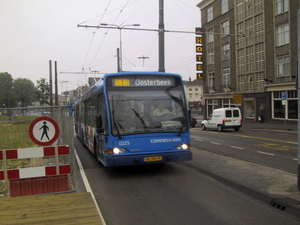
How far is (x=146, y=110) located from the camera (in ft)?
25.8

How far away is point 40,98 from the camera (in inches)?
1556

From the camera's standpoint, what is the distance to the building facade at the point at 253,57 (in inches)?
1167

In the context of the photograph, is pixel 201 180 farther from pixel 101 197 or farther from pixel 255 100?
pixel 255 100

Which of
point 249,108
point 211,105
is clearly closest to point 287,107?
point 249,108

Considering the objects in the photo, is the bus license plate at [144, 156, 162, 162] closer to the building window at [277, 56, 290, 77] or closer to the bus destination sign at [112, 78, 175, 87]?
the bus destination sign at [112, 78, 175, 87]

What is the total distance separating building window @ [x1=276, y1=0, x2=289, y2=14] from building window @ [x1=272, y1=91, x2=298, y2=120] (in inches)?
325

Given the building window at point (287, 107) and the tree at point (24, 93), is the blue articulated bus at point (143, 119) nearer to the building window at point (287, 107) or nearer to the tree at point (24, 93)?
the building window at point (287, 107)

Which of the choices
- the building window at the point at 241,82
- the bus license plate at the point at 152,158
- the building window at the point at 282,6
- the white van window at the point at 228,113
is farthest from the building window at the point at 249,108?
the bus license plate at the point at 152,158

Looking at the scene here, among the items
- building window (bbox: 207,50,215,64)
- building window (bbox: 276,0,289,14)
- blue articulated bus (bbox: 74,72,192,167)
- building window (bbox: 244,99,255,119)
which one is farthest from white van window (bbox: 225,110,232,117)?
building window (bbox: 207,50,215,64)

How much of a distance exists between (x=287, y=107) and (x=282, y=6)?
33.4 feet

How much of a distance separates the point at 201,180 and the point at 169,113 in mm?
1929

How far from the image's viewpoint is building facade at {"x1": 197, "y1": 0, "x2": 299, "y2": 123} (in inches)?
1167

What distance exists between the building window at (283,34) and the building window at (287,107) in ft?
17.0

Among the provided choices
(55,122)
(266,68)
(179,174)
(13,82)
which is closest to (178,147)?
(179,174)
